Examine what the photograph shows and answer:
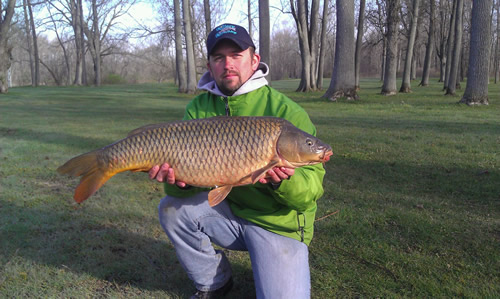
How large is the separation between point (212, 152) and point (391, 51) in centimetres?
1996

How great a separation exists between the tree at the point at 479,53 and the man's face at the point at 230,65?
536 inches

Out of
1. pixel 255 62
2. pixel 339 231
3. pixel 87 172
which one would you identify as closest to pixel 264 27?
pixel 339 231

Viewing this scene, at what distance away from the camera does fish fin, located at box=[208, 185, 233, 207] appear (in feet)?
7.55

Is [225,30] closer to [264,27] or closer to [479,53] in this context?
[479,53]

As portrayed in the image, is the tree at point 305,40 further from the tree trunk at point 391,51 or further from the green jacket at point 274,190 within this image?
the green jacket at point 274,190

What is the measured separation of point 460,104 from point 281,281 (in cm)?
1414

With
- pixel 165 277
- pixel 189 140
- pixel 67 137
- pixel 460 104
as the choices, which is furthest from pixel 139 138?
pixel 460 104

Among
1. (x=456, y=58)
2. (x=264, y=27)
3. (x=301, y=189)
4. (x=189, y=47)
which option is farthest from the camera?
(x=189, y=47)

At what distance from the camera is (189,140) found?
233 cm

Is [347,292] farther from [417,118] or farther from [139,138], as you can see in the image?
[417,118]

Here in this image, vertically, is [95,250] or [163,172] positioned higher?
[163,172]

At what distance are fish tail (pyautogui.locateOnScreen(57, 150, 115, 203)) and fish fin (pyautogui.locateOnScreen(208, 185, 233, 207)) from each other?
691 mm

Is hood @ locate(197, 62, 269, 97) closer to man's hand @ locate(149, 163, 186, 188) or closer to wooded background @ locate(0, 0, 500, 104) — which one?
man's hand @ locate(149, 163, 186, 188)

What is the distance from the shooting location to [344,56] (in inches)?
648
